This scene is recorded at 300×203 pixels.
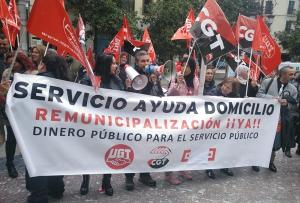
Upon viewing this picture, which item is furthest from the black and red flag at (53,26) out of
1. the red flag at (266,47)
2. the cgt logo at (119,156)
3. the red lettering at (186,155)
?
the red flag at (266,47)

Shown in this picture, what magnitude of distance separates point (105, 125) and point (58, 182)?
0.89 metres

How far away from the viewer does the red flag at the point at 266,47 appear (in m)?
5.16

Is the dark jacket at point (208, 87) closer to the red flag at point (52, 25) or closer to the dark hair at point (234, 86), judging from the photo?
the dark hair at point (234, 86)

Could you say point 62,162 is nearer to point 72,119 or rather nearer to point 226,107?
point 72,119

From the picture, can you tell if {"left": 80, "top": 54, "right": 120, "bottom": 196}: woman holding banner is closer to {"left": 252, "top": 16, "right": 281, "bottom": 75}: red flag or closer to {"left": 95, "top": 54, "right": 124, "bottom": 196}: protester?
{"left": 95, "top": 54, "right": 124, "bottom": 196}: protester

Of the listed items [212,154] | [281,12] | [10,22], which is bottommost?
[212,154]

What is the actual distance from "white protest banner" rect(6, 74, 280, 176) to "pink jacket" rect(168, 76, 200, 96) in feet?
1.28

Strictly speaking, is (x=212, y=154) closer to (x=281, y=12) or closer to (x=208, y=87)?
(x=208, y=87)

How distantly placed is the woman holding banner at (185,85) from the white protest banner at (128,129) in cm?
37

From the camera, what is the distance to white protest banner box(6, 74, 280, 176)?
11.9 ft

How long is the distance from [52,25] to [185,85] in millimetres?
2144

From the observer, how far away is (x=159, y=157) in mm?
4387

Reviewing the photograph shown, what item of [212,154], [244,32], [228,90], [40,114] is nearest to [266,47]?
[244,32]

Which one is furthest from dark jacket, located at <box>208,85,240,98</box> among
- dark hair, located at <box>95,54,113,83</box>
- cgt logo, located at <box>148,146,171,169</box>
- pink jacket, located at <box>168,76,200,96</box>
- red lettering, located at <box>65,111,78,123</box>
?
red lettering, located at <box>65,111,78,123</box>
